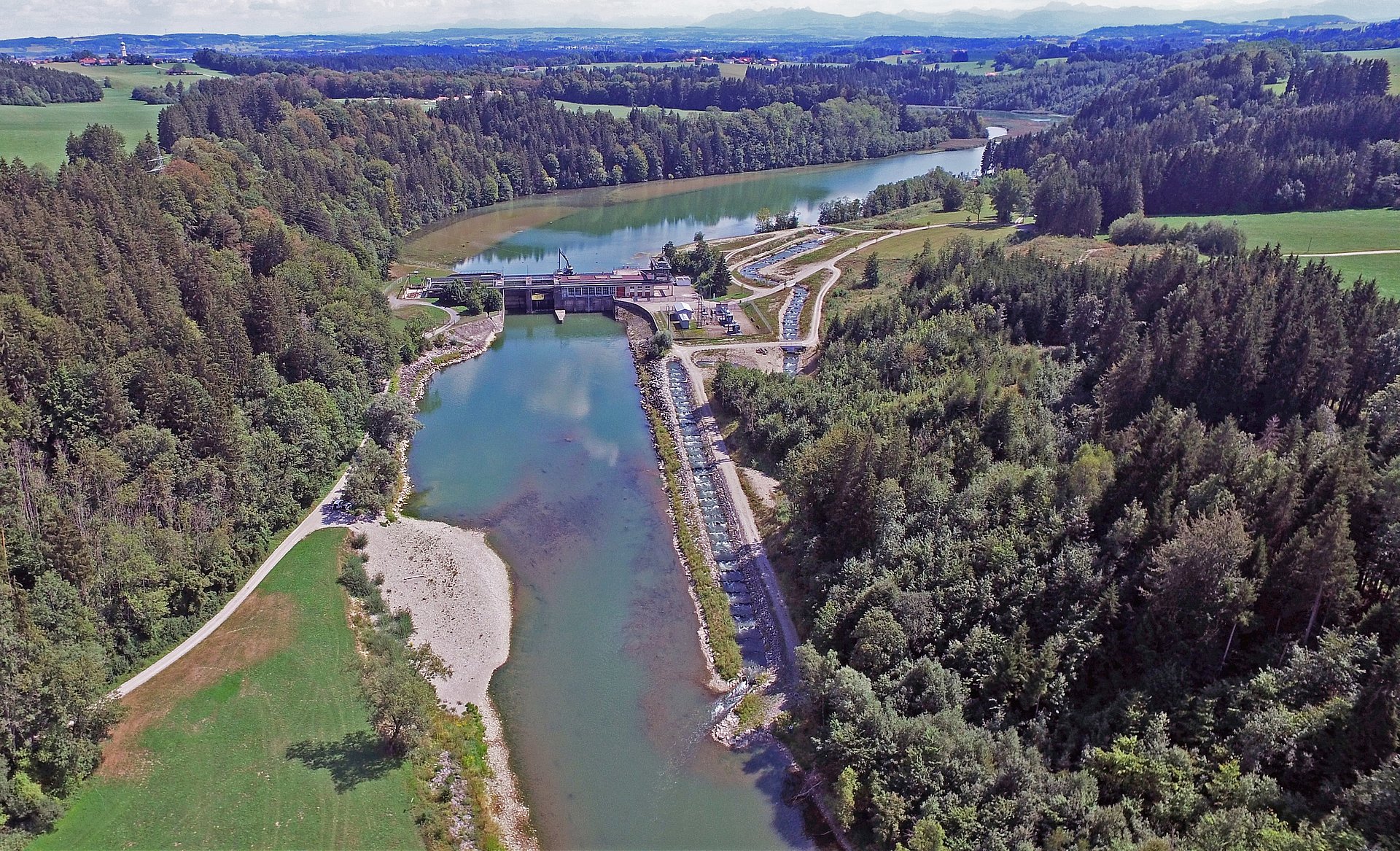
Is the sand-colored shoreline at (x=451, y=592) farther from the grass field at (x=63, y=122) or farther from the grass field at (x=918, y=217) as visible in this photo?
the grass field at (x=918, y=217)

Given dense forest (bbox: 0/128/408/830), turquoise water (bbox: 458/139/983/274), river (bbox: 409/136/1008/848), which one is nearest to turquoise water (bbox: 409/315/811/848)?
river (bbox: 409/136/1008/848)

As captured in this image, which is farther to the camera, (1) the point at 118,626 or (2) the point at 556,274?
(2) the point at 556,274

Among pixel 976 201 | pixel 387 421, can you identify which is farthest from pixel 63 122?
pixel 976 201

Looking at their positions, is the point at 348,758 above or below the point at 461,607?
above

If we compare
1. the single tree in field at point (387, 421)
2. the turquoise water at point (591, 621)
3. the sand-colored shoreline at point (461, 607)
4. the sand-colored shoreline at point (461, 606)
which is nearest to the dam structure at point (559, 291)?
the turquoise water at point (591, 621)

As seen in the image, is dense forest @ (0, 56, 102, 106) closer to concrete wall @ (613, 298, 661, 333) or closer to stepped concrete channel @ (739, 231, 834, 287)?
concrete wall @ (613, 298, 661, 333)

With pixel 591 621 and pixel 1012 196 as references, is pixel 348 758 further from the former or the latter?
pixel 1012 196

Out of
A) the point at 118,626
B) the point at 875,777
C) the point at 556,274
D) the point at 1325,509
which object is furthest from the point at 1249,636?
the point at 556,274

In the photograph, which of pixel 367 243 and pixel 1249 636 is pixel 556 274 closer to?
pixel 367 243
